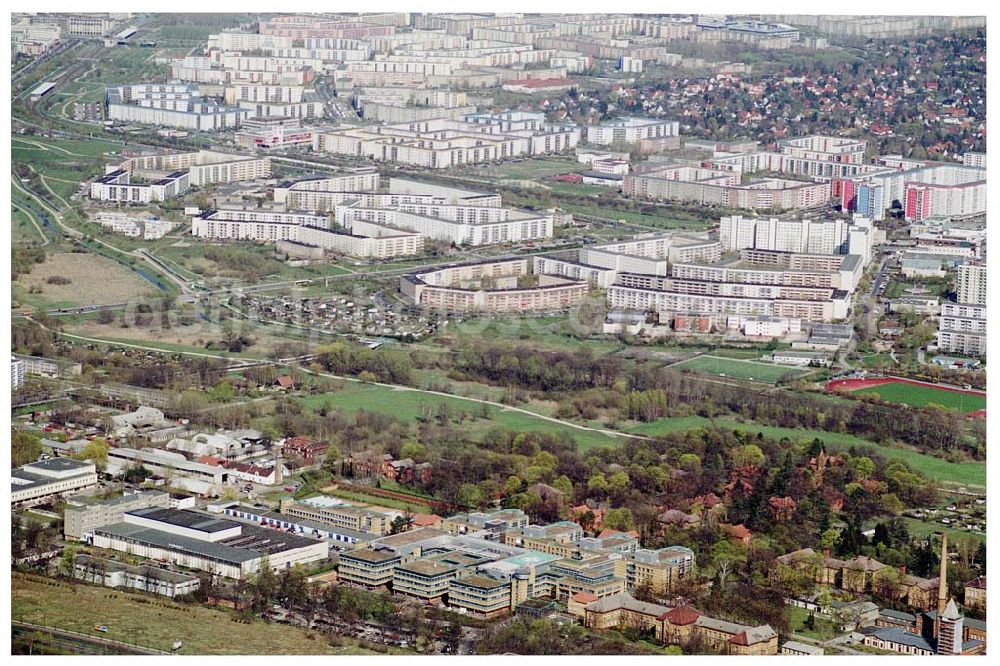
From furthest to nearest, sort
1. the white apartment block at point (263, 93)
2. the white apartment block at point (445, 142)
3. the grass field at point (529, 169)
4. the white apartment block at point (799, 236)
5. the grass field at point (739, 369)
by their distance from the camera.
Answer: the white apartment block at point (263, 93), the white apartment block at point (445, 142), the grass field at point (529, 169), the white apartment block at point (799, 236), the grass field at point (739, 369)

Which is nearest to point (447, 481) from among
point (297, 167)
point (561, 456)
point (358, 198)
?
point (561, 456)

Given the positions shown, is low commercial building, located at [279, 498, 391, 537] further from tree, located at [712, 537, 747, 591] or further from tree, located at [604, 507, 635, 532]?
tree, located at [712, 537, 747, 591]

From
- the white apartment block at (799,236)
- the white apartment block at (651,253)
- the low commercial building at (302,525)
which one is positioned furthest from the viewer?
the white apartment block at (799,236)

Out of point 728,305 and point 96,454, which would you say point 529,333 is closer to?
point 728,305

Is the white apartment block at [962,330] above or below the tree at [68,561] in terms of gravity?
above

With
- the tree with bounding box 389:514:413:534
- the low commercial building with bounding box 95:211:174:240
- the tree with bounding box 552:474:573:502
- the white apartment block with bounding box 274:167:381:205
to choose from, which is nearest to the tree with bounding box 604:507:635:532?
the tree with bounding box 552:474:573:502

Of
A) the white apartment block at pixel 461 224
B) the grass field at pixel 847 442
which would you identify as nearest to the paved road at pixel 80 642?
the grass field at pixel 847 442

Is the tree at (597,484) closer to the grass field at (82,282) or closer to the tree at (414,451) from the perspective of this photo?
the tree at (414,451)
